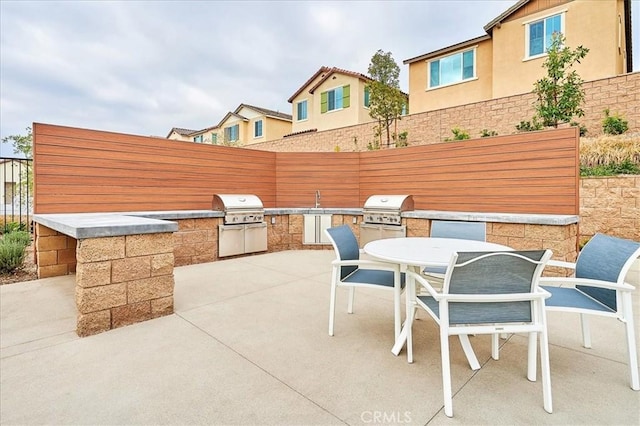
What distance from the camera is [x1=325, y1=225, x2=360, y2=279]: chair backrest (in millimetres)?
2713

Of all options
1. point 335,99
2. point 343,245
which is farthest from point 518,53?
point 343,245

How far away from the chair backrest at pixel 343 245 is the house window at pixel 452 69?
1190cm

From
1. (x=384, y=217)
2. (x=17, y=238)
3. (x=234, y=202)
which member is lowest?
(x=17, y=238)

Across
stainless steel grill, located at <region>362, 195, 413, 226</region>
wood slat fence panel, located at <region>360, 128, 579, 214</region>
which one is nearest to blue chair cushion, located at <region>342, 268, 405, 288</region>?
stainless steel grill, located at <region>362, 195, 413, 226</region>

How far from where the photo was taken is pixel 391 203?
6.06m

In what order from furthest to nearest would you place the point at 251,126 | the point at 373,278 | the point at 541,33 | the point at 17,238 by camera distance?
the point at 251,126, the point at 541,33, the point at 17,238, the point at 373,278

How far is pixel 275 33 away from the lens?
9953mm

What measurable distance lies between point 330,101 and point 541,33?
925 centimetres

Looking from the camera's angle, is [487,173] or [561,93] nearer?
[487,173]

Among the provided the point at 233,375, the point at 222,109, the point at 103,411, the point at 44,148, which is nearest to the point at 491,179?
the point at 233,375

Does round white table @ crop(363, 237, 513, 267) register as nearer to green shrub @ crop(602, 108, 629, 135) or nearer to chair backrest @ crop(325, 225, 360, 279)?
chair backrest @ crop(325, 225, 360, 279)

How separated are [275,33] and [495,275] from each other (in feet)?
34.8

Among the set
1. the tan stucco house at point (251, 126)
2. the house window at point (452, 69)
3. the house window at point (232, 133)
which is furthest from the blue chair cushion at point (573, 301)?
the house window at point (232, 133)

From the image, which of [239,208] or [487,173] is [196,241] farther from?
[487,173]
